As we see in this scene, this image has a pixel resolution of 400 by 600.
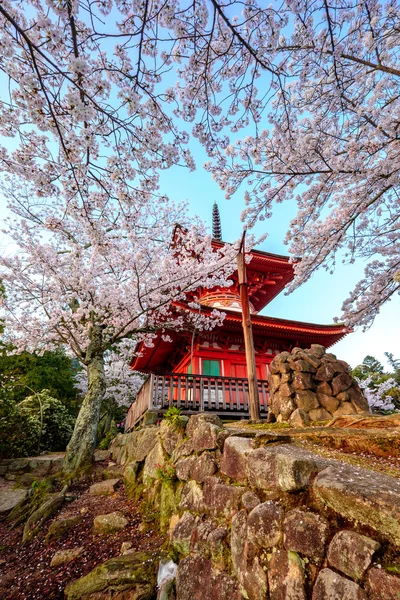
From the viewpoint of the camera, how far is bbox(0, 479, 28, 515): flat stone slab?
6127 millimetres

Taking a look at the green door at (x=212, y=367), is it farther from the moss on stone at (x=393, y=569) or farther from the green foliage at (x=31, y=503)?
the moss on stone at (x=393, y=569)

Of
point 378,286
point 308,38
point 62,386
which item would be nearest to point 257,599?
point 308,38

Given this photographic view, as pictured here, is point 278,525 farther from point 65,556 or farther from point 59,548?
point 59,548

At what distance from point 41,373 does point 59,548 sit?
14.6 m

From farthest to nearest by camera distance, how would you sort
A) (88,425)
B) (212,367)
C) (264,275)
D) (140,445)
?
(264,275) → (212,367) → (88,425) → (140,445)

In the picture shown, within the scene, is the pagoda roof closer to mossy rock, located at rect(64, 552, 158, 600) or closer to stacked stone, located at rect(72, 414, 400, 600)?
stacked stone, located at rect(72, 414, 400, 600)

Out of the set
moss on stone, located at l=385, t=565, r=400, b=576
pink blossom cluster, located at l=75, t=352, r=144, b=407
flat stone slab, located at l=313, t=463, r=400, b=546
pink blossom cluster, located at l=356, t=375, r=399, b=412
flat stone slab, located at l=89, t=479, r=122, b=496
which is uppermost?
pink blossom cluster, located at l=75, t=352, r=144, b=407

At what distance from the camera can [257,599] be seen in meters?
1.98

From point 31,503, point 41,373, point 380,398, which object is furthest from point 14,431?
point 380,398

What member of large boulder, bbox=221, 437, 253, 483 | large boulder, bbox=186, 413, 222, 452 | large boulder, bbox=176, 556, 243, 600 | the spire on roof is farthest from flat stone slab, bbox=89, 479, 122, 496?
the spire on roof

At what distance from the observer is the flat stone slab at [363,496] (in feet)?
4.86

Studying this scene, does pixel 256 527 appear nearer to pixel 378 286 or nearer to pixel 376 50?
pixel 376 50

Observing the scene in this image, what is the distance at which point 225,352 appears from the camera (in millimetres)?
10758

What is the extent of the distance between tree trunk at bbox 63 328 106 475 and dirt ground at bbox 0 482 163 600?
2.09m
